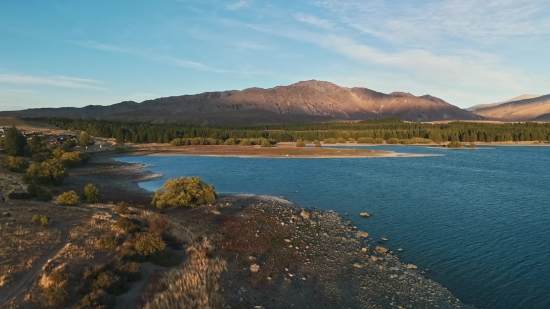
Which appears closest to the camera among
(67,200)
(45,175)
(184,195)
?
(67,200)

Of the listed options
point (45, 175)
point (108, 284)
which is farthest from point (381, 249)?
point (45, 175)

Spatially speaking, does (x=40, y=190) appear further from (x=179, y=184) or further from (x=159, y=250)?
(x=159, y=250)

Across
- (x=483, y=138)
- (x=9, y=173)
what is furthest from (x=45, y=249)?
(x=483, y=138)

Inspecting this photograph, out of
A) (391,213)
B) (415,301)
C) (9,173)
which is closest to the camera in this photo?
(415,301)

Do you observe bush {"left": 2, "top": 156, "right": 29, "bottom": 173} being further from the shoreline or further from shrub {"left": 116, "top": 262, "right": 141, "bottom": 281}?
shrub {"left": 116, "top": 262, "right": 141, "bottom": 281}

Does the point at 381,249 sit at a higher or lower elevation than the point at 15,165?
lower

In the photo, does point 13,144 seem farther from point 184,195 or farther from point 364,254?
point 364,254
